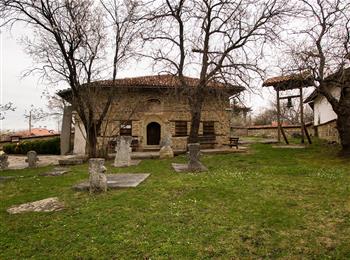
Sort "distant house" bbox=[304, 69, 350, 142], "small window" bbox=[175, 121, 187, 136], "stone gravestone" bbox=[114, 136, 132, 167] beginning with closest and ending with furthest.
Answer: "stone gravestone" bbox=[114, 136, 132, 167]
"distant house" bbox=[304, 69, 350, 142]
"small window" bbox=[175, 121, 187, 136]

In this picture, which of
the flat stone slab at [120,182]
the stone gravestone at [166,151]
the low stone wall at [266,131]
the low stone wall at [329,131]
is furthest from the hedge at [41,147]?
the low stone wall at [266,131]

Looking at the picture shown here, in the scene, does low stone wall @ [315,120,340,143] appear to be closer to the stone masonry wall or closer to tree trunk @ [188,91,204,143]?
the stone masonry wall

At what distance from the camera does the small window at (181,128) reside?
21.0 m

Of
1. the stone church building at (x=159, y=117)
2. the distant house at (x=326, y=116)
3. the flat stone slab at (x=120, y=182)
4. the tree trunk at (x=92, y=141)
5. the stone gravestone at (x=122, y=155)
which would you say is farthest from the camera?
the stone church building at (x=159, y=117)

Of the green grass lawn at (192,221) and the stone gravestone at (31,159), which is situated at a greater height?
the stone gravestone at (31,159)

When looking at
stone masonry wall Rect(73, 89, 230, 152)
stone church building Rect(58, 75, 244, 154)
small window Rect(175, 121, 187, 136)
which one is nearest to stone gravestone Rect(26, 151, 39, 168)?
stone church building Rect(58, 75, 244, 154)

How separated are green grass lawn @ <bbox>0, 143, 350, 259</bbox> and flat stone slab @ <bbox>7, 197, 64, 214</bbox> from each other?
0.20 m

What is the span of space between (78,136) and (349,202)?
59.6 feet

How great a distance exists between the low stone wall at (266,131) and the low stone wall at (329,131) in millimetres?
5070

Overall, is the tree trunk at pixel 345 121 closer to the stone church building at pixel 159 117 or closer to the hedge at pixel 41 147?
the stone church building at pixel 159 117

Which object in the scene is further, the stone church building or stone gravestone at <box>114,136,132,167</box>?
the stone church building

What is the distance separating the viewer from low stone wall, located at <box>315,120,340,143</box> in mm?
16844

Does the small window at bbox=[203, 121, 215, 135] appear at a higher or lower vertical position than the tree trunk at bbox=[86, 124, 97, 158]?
higher

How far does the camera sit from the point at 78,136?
69.0 ft
